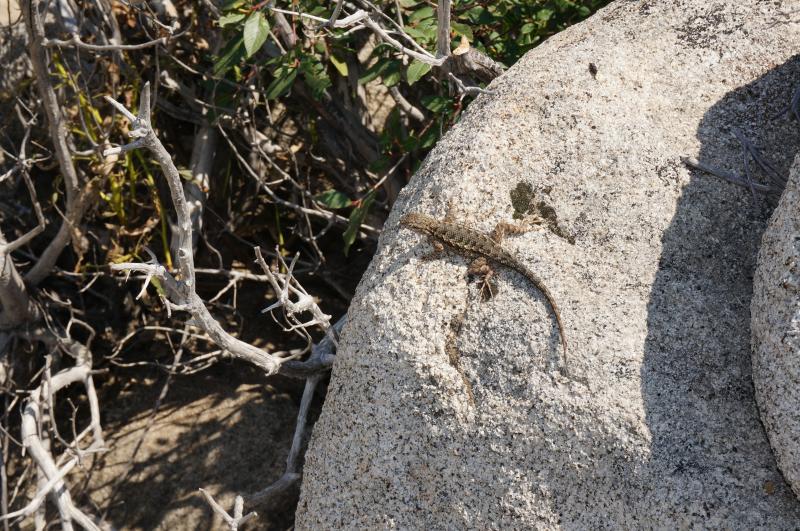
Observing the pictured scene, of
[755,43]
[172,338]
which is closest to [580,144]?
[755,43]

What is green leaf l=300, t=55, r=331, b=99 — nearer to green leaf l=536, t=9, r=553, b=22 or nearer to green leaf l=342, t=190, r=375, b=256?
green leaf l=342, t=190, r=375, b=256

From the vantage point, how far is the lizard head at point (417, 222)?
2.62 m

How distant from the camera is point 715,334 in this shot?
7.55 ft

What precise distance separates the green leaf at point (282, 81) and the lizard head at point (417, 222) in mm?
1011

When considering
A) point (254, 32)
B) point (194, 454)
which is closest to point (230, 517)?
point (194, 454)

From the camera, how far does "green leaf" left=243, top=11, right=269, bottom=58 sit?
117 inches

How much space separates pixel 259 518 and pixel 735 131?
2.73m

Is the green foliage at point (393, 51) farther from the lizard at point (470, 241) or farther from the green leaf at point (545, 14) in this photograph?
the lizard at point (470, 241)

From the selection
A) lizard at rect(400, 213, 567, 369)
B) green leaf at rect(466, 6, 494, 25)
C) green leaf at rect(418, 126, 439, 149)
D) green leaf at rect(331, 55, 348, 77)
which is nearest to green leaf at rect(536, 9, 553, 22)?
green leaf at rect(466, 6, 494, 25)

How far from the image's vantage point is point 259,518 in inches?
155

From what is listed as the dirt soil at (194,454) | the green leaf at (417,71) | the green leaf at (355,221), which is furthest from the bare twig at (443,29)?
the dirt soil at (194,454)

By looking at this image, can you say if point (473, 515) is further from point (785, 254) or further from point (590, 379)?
point (785, 254)

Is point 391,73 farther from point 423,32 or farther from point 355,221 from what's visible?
point 355,221

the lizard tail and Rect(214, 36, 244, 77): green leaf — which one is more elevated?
Rect(214, 36, 244, 77): green leaf
